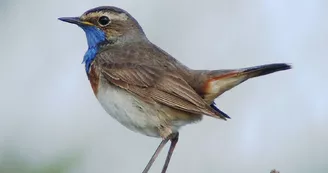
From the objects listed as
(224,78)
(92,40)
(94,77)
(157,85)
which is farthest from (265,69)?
A: (92,40)

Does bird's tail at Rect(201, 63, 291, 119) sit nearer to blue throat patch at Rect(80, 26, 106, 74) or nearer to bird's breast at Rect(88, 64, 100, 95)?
bird's breast at Rect(88, 64, 100, 95)

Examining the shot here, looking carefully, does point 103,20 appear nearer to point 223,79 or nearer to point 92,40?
point 92,40

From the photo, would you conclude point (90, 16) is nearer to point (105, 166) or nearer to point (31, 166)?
point (31, 166)

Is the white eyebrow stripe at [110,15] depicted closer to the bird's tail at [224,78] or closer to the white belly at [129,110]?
the white belly at [129,110]

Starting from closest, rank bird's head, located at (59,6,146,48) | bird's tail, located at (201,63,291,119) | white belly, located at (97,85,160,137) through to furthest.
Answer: bird's tail, located at (201,63,291,119), white belly, located at (97,85,160,137), bird's head, located at (59,6,146,48)

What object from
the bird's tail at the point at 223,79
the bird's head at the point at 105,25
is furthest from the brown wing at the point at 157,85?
the bird's head at the point at 105,25

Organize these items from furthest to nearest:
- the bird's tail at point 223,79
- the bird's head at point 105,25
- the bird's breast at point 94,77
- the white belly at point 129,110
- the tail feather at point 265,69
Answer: the bird's head at point 105,25
the bird's breast at point 94,77
the white belly at point 129,110
the bird's tail at point 223,79
the tail feather at point 265,69

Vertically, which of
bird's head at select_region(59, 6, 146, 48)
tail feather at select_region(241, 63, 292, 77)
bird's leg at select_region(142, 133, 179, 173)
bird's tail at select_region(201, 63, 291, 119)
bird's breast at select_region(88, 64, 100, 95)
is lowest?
bird's leg at select_region(142, 133, 179, 173)

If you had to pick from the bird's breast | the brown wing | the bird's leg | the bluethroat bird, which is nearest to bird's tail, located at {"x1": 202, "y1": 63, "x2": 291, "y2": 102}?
the bluethroat bird
